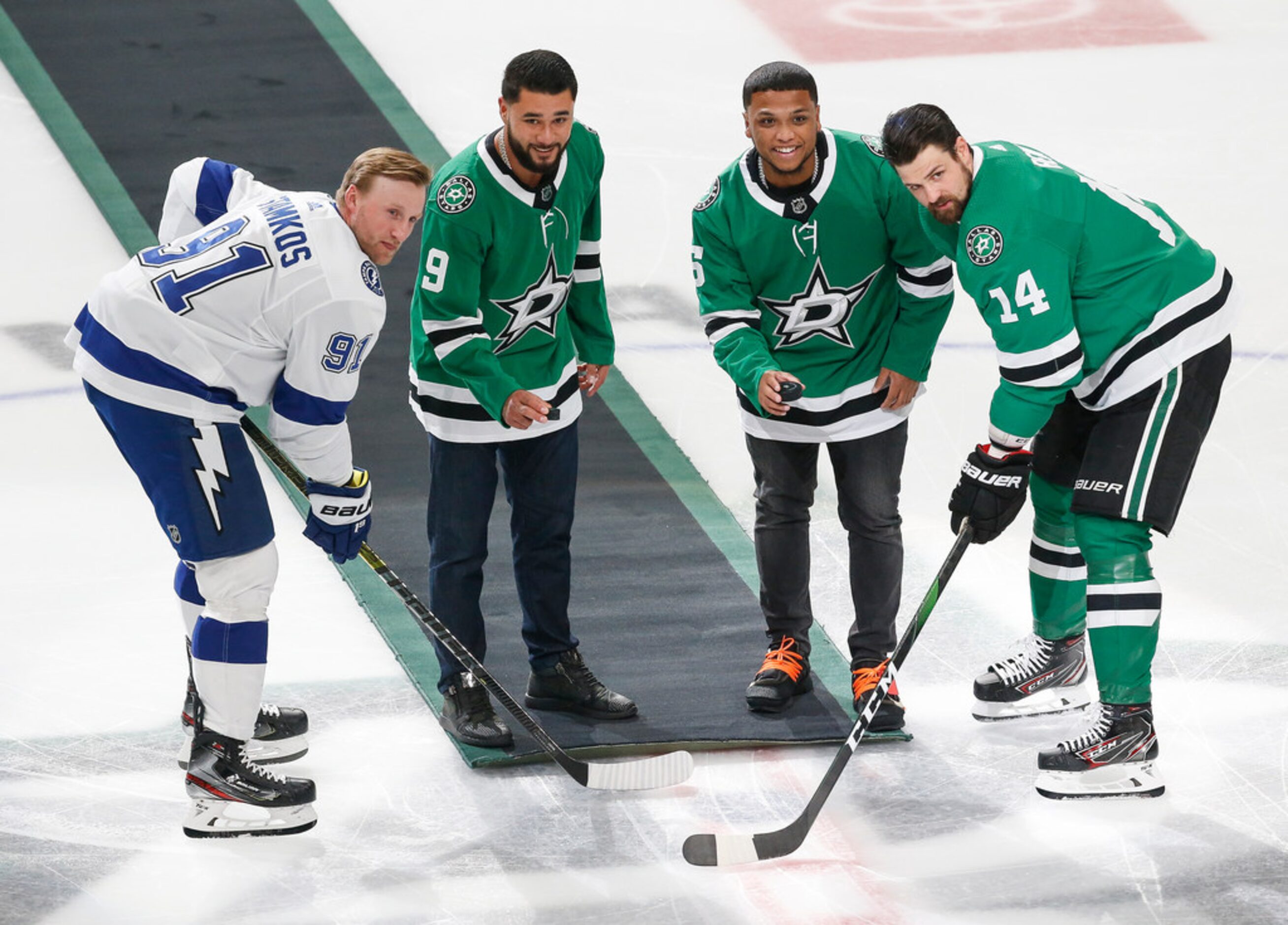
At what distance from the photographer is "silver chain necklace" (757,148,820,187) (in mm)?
3312

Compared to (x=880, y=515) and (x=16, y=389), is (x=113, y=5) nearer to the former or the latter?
(x=16, y=389)

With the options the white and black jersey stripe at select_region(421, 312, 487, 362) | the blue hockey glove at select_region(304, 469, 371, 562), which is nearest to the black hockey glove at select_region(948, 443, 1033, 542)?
the white and black jersey stripe at select_region(421, 312, 487, 362)

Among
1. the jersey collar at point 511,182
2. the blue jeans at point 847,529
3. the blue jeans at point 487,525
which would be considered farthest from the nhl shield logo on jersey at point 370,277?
the blue jeans at point 847,529

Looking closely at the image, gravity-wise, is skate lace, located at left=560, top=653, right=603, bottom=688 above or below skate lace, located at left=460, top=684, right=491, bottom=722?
above

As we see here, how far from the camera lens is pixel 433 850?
3.10 meters

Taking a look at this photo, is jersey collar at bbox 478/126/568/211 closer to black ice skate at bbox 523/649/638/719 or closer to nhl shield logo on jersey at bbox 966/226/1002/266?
nhl shield logo on jersey at bbox 966/226/1002/266

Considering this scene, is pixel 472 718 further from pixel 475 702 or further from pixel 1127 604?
pixel 1127 604

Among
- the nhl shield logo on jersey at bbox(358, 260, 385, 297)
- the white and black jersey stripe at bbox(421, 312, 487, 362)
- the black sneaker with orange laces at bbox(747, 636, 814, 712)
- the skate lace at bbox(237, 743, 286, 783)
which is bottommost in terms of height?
the skate lace at bbox(237, 743, 286, 783)

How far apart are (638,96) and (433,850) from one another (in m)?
4.07

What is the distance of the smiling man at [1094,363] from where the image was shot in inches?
119

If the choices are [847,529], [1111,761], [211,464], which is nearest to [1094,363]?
[847,529]

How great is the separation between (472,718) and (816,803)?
2.34ft

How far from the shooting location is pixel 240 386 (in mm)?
3057

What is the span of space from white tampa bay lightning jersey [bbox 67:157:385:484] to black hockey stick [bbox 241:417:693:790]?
207 millimetres
